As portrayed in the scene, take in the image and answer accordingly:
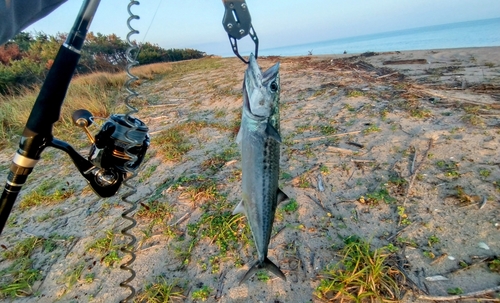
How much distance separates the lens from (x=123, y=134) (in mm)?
2021

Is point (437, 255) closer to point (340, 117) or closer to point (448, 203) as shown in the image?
point (448, 203)

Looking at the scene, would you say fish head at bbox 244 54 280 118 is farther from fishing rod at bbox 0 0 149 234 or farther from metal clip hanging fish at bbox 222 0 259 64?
fishing rod at bbox 0 0 149 234

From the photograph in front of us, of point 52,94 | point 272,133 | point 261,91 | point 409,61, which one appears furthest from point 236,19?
point 409,61

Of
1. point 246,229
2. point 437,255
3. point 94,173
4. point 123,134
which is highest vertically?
point 123,134

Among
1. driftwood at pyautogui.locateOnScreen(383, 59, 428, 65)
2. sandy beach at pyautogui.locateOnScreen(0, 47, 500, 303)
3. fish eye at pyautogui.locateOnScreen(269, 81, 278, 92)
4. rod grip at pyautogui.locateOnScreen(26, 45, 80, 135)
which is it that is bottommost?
sandy beach at pyautogui.locateOnScreen(0, 47, 500, 303)

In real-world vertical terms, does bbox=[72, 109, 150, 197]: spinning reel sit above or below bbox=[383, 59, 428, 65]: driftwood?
above

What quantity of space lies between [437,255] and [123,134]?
278 cm

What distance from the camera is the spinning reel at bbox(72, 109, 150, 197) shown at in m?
2.02

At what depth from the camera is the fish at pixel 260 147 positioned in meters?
1.82

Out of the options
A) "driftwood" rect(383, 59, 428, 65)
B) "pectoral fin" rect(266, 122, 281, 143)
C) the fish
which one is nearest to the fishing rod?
the fish

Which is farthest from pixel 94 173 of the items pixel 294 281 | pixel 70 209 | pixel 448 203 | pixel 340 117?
pixel 340 117

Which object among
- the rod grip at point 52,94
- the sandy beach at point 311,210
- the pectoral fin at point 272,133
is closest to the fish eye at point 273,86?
the pectoral fin at point 272,133

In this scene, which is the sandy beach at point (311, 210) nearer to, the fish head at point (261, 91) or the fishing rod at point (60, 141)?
the fishing rod at point (60, 141)

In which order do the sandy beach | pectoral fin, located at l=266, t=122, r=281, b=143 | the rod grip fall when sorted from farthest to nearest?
the sandy beach → pectoral fin, located at l=266, t=122, r=281, b=143 → the rod grip
